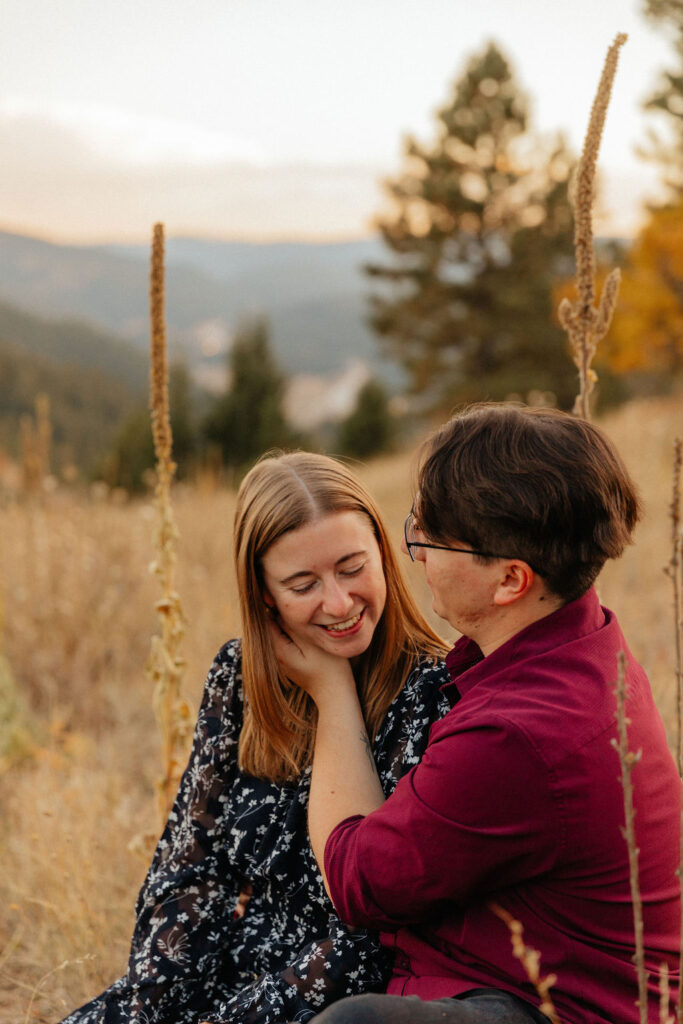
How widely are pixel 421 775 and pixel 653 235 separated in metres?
18.6

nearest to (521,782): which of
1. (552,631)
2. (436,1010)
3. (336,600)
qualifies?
(552,631)

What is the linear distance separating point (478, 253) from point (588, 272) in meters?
23.1

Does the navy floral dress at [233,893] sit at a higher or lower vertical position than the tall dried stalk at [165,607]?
lower

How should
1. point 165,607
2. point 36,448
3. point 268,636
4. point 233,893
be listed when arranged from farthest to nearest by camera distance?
point 36,448
point 165,607
point 233,893
point 268,636

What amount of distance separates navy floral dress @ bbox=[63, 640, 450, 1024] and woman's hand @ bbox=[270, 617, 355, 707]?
0.13 m

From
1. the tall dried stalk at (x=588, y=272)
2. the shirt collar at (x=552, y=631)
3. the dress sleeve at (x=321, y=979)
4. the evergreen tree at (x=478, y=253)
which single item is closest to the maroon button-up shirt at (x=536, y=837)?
the shirt collar at (x=552, y=631)

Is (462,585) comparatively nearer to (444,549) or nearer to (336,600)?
(444,549)

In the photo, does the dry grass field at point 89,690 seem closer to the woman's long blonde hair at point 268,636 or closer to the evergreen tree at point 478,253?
the woman's long blonde hair at point 268,636

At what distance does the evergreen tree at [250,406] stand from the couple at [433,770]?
17628 millimetres

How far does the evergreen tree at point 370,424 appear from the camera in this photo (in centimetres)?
2534

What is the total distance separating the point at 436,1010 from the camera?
143cm

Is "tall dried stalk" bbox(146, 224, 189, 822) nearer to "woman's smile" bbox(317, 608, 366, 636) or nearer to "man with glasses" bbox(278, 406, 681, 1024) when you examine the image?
"woman's smile" bbox(317, 608, 366, 636)

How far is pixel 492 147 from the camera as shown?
23.3 metres

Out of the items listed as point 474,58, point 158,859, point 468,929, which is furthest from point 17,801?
point 474,58
